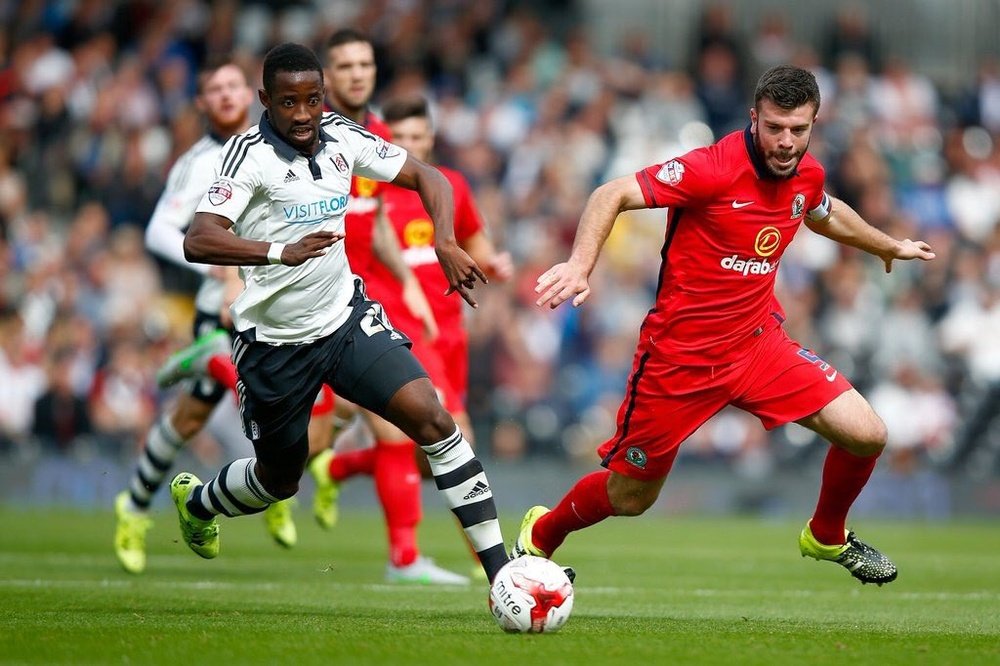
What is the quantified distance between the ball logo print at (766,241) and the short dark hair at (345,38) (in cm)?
354

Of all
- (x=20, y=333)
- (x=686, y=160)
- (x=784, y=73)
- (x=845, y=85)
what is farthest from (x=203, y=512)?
(x=845, y=85)

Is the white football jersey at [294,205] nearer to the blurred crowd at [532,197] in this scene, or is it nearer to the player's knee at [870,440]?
the player's knee at [870,440]

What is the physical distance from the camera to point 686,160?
7.97 meters

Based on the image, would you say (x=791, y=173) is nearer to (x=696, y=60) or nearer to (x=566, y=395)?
(x=566, y=395)

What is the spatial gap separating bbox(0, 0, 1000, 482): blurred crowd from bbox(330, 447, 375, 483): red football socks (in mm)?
6732

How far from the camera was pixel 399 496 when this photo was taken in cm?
1015

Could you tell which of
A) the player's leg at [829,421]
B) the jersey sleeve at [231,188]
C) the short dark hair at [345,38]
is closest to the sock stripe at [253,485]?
the jersey sleeve at [231,188]

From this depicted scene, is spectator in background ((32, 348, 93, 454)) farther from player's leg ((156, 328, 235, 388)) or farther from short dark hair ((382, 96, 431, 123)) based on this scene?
short dark hair ((382, 96, 431, 123))

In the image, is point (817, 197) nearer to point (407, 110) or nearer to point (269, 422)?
point (269, 422)

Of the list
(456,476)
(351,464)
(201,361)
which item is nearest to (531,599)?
(456,476)

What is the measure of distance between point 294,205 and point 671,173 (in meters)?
1.90

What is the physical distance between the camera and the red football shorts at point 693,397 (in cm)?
827

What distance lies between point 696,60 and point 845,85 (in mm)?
2287

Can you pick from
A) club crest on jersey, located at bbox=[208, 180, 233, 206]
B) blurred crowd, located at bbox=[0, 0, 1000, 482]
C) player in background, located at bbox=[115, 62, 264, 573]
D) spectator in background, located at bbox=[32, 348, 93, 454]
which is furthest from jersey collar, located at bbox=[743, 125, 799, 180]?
spectator in background, located at bbox=[32, 348, 93, 454]
